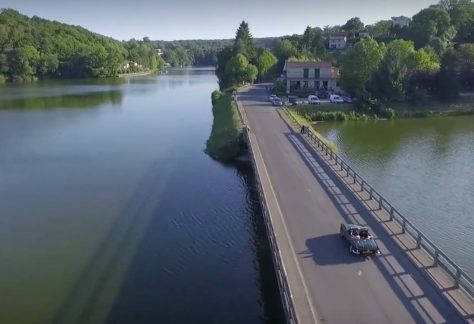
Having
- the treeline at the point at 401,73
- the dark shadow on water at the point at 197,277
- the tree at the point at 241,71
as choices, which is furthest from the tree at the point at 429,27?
the dark shadow on water at the point at 197,277

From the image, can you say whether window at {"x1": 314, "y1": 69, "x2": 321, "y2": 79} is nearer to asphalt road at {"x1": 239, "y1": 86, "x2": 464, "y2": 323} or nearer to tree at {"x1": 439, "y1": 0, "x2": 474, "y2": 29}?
asphalt road at {"x1": 239, "y1": 86, "x2": 464, "y2": 323}

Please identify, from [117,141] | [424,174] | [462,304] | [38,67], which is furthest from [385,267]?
[38,67]

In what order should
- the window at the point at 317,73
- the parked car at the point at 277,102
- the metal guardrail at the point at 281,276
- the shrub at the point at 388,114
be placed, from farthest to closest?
the window at the point at 317,73 < the shrub at the point at 388,114 < the parked car at the point at 277,102 < the metal guardrail at the point at 281,276

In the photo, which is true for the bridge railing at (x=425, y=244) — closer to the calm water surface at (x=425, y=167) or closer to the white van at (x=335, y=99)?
the calm water surface at (x=425, y=167)

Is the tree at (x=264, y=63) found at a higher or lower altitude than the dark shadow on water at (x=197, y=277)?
higher

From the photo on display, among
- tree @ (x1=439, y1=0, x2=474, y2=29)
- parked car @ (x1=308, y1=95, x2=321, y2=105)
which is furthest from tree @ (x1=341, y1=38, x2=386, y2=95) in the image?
tree @ (x1=439, y1=0, x2=474, y2=29)

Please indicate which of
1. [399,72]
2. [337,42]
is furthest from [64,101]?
[337,42]
